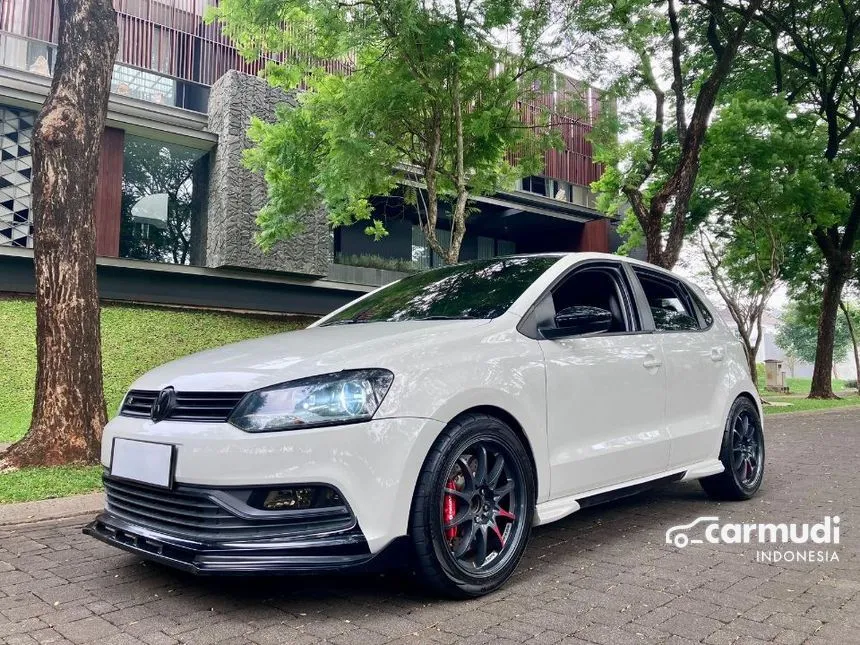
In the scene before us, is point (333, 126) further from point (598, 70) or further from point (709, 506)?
point (709, 506)

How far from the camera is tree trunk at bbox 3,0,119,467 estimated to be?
19.8 ft

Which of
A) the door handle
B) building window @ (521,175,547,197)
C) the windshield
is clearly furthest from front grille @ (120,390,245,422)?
building window @ (521,175,547,197)

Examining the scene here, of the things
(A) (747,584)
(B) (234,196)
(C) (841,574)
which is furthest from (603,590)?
(B) (234,196)

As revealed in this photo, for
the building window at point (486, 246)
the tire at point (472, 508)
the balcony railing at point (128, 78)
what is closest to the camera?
the tire at point (472, 508)

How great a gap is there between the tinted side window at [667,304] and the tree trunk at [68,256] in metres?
4.74

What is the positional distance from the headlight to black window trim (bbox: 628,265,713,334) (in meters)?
2.29

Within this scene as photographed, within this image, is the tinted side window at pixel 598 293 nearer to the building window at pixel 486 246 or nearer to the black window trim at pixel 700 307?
the black window trim at pixel 700 307

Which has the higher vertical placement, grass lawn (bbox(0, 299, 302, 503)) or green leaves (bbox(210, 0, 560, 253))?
green leaves (bbox(210, 0, 560, 253))

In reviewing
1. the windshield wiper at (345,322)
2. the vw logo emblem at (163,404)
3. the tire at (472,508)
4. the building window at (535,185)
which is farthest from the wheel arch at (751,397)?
the building window at (535,185)

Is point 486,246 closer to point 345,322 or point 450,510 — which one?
point 345,322

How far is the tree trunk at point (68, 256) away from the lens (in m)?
6.04

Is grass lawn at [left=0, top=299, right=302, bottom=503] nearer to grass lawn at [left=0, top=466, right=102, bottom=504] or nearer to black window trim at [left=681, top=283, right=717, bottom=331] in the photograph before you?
grass lawn at [left=0, top=466, right=102, bottom=504]

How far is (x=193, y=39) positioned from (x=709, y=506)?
15.0 metres

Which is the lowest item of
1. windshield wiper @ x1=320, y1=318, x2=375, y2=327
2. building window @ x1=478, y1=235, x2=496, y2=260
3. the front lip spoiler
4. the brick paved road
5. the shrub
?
the brick paved road
